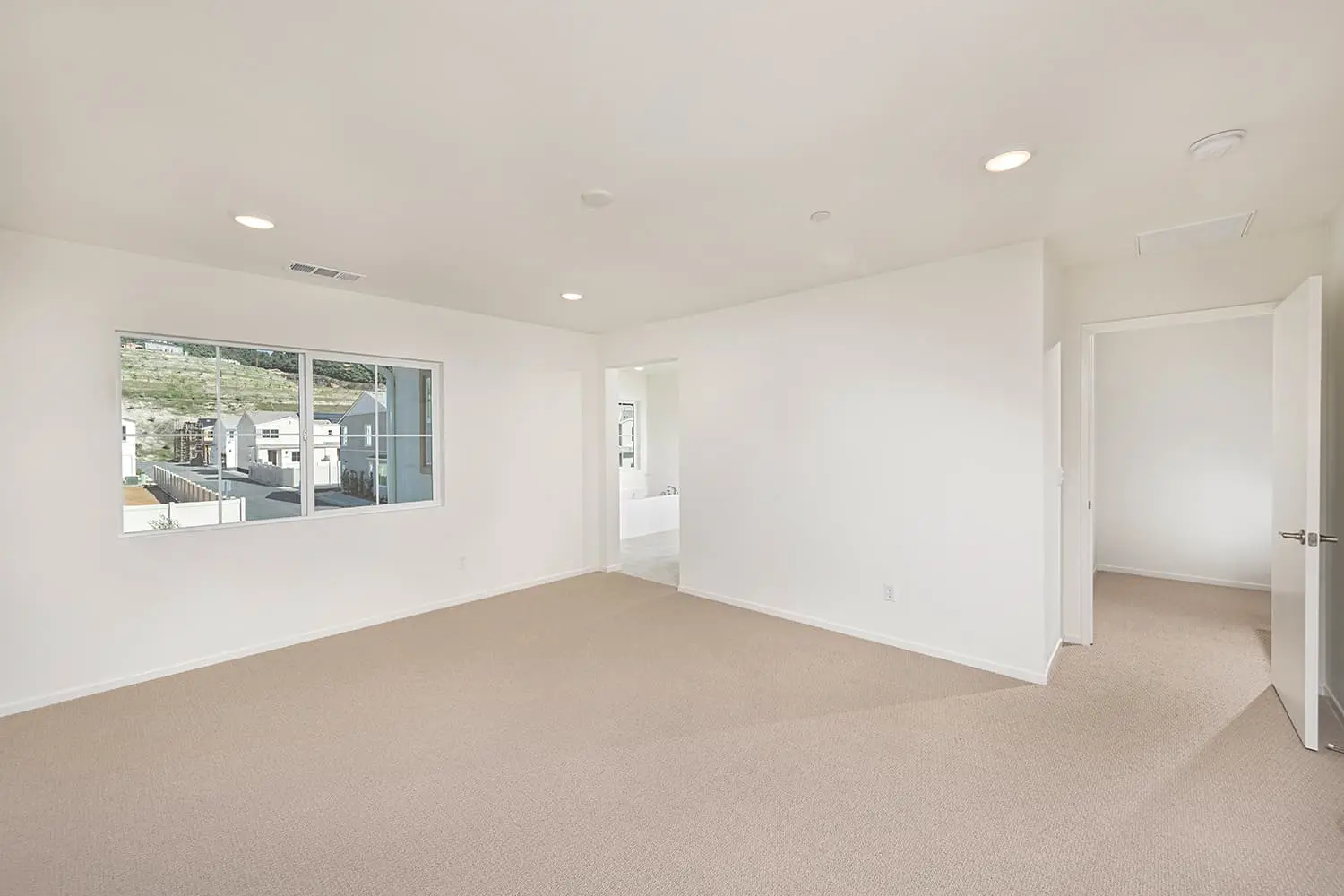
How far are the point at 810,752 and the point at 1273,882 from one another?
1442mm

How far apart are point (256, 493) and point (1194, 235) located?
19.0 ft

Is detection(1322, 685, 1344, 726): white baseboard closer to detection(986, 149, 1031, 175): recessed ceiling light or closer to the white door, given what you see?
the white door

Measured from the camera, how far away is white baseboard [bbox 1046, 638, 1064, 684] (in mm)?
3229

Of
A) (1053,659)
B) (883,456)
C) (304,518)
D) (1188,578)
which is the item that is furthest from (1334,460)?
(304,518)

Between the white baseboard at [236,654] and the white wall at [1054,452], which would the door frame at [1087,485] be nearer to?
the white wall at [1054,452]

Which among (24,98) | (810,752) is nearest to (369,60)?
(24,98)

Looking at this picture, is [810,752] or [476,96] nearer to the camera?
[476,96]

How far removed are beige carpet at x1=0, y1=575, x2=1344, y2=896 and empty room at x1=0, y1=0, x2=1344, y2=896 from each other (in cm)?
2

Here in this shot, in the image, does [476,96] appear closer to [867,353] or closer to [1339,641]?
[867,353]

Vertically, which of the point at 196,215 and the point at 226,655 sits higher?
the point at 196,215

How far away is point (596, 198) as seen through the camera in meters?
2.52

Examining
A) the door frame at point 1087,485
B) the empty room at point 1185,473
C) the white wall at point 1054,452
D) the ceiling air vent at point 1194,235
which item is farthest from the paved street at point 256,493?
the empty room at point 1185,473

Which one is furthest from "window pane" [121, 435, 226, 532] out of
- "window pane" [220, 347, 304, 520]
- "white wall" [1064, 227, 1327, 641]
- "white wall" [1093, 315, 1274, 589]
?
"white wall" [1093, 315, 1274, 589]

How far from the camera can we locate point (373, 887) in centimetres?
175
